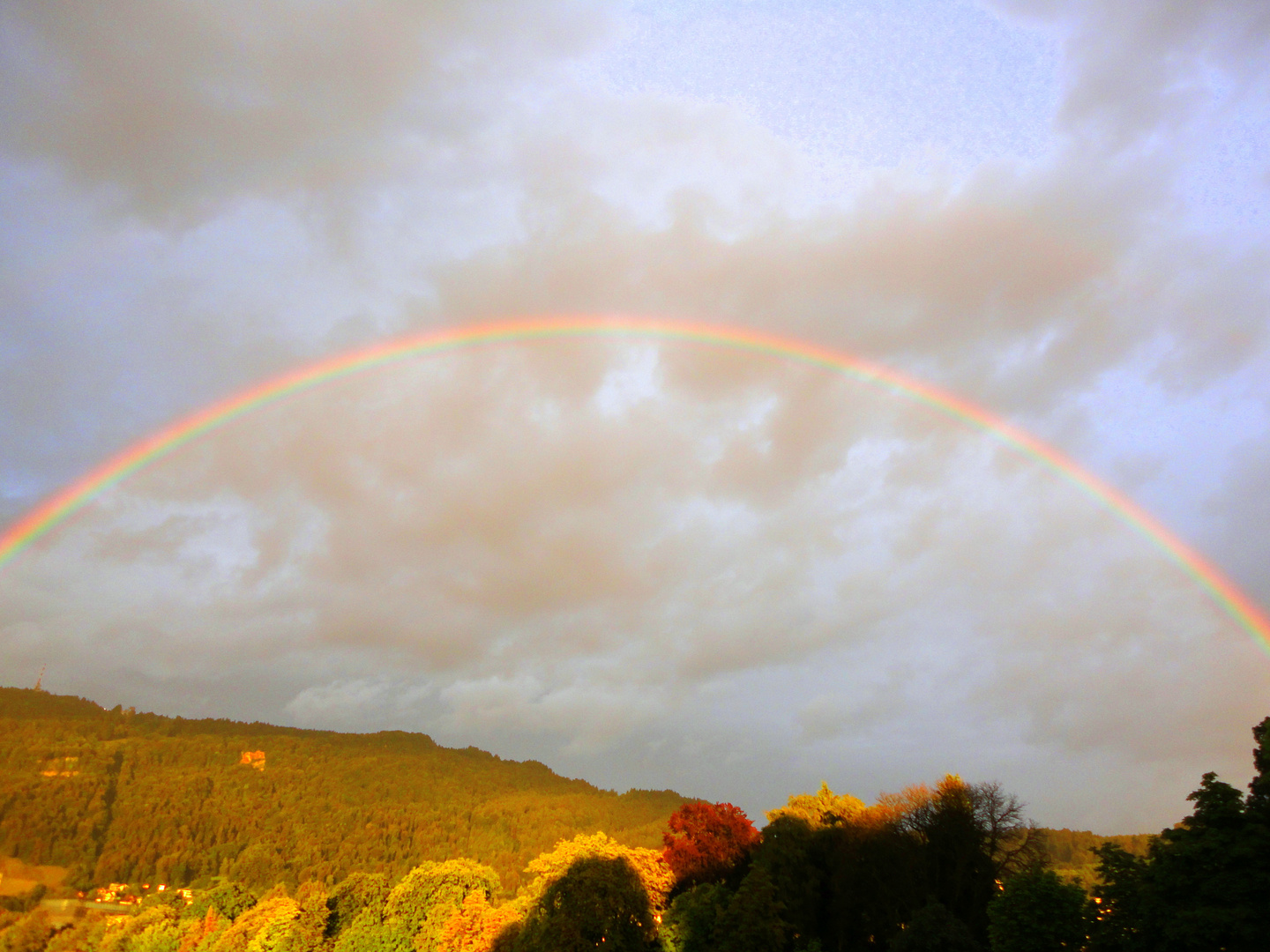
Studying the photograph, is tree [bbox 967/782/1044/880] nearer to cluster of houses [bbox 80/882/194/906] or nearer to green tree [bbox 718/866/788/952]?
green tree [bbox 718/866/788/952]

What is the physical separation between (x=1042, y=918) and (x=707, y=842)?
43.1 metres

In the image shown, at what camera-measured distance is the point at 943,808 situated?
222 feet

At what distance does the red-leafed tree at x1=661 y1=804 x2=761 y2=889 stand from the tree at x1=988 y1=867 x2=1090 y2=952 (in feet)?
132

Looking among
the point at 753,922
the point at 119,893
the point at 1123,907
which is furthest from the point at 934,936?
the point at 119,893

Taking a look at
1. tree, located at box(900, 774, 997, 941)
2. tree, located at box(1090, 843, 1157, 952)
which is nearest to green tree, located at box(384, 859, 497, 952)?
tree, located at box(900, 774, 997, 941)

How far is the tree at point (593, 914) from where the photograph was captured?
5819cm

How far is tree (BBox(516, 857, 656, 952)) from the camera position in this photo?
58.2 m

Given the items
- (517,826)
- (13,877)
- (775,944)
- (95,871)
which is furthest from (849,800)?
(13,877)

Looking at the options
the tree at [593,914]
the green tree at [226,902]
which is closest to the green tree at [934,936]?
the tree at [593,914]

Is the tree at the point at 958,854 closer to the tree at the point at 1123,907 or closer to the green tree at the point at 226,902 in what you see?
the tree at the point at 1123,907

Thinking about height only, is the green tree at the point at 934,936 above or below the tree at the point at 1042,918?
below

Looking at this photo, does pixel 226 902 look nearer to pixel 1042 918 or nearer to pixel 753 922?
pixel 753 922

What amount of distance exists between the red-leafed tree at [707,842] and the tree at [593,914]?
648 inches

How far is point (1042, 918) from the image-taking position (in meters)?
43.1
